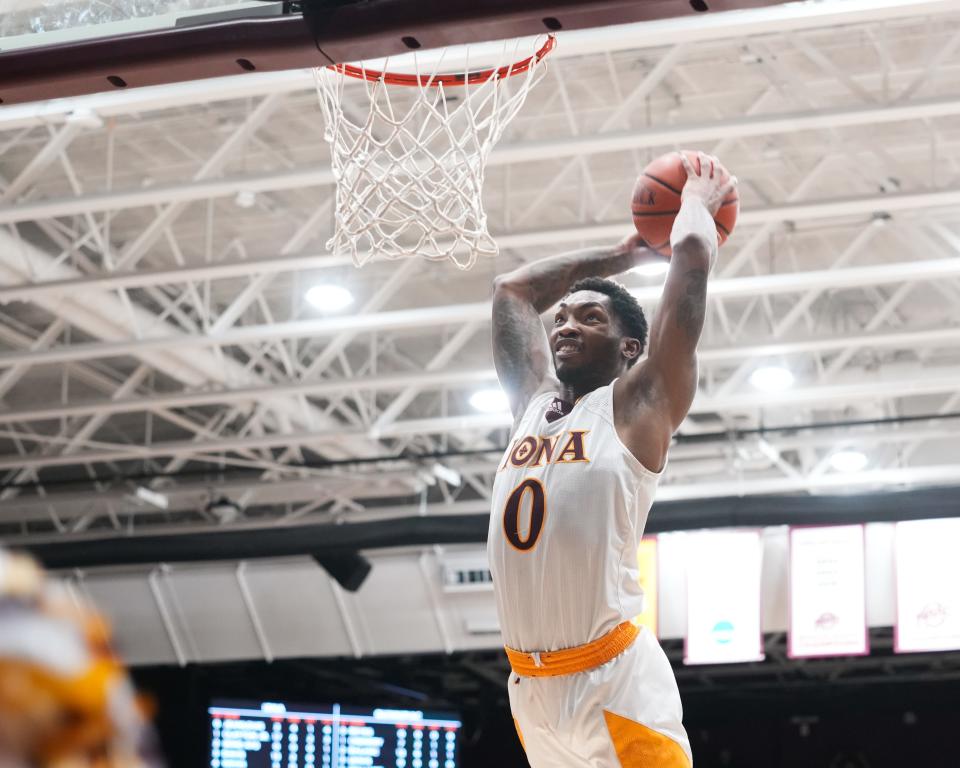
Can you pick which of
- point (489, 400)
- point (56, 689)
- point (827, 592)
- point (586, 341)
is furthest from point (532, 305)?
point (489, 400)

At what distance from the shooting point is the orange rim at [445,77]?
15.8 feet

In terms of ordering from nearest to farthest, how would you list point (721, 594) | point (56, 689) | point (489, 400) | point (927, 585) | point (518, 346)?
point (56, 689) < point (518, 346) < point (927, 585) < point (721, 594) < point (489, 400)

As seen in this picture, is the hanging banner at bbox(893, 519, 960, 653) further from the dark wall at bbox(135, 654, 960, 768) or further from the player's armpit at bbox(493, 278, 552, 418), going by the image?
the player's armpit at bbox(493, 278, 552, 418)

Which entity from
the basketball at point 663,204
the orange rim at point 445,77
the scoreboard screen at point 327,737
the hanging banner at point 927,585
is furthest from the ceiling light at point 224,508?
the basketball at point 663,204

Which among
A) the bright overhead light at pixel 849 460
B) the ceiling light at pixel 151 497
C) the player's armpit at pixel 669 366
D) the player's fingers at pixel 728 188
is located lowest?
the player's armpit at pixel 669 366

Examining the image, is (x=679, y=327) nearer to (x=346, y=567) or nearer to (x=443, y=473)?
(x=346, y=567)

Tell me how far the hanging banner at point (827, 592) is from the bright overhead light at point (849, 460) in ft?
9.22

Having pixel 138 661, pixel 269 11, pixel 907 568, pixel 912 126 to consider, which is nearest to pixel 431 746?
pixel 907 568

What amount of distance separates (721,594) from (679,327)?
397 inches

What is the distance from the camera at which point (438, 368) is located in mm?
12922

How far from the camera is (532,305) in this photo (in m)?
3.98

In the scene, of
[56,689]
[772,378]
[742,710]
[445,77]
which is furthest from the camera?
[742,710]

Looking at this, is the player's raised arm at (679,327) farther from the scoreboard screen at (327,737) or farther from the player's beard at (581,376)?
the scoreboard screen at (327,737)

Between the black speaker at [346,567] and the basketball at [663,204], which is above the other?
the black speaker at [346,567]
